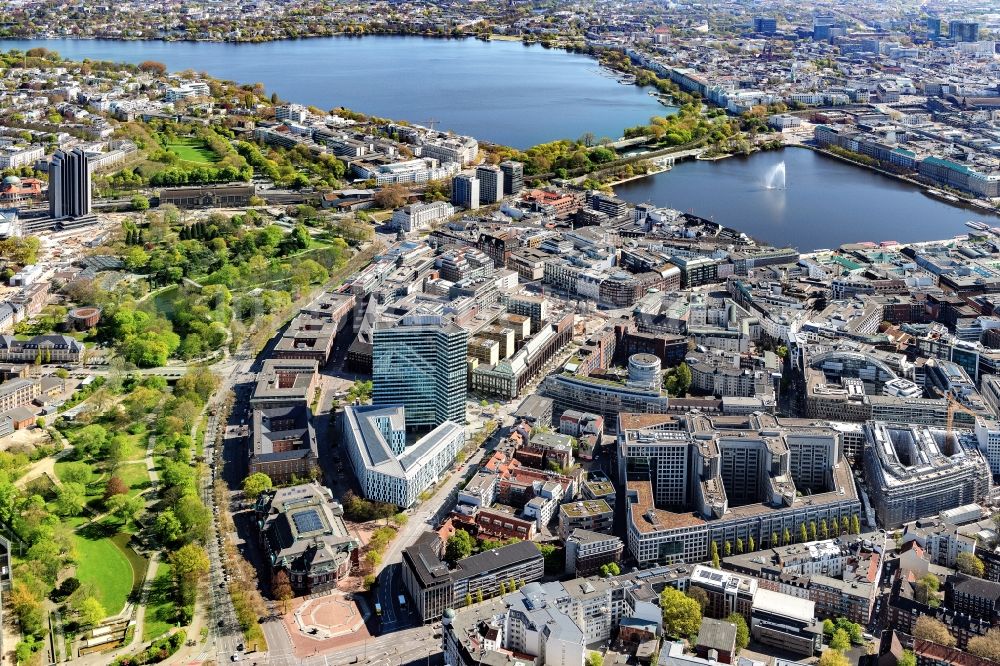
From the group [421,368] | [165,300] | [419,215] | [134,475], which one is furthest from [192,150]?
[134,475]

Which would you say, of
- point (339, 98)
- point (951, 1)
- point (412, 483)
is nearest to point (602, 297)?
point (412, 483)

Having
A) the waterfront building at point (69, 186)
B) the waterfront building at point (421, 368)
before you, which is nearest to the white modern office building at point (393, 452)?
the waterfront building at point (421, 368)

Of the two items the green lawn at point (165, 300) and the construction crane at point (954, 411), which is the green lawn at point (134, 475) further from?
the construction crane at point (954, 411)

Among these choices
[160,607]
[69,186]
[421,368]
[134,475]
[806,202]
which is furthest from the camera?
[806,202]

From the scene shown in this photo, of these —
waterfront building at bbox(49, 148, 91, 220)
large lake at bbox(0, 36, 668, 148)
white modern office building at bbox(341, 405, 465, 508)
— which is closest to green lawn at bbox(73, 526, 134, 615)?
white modern office building at bbox(341, 405, 465, 508)

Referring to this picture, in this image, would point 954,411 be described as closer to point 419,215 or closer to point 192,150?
point 419,215

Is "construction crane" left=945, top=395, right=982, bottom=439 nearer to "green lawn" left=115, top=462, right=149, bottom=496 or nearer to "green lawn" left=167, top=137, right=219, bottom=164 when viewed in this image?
"green lawn" left=115, top=462, right=149, bottom=496

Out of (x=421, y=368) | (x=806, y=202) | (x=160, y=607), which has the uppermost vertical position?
(x=806, y=202)
